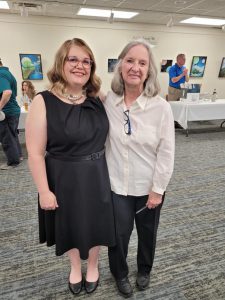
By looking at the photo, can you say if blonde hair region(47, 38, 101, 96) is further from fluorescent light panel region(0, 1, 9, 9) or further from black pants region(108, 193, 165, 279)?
fluorescent light panel region(0, 1, 9, 9)

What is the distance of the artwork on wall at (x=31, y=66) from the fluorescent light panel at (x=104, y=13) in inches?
63.7

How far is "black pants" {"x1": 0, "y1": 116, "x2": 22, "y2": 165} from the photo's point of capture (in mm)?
3264

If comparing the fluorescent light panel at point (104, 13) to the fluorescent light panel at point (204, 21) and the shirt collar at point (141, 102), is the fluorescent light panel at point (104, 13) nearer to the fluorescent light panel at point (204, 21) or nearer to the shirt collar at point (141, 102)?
the fluorescent light panel at point (204, 21)

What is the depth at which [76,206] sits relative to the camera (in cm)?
123

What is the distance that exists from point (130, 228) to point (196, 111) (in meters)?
4.14

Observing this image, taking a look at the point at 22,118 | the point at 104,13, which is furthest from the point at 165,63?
the point at 22,118

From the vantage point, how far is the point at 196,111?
4949 millimetres

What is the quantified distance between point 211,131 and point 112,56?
3459 mm

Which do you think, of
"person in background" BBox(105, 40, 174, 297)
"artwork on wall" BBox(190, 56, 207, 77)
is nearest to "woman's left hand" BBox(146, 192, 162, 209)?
"person in background" BBox(105, 40, 174, 297)

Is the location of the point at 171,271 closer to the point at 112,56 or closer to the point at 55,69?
the point at 55,69

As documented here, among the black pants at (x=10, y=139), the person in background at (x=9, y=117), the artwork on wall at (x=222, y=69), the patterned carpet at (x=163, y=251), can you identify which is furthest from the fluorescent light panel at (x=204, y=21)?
the black pants at (x=10, y=139)

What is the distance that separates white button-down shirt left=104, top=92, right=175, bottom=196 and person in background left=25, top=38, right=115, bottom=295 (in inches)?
2.2

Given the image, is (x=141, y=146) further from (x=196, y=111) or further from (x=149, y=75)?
(x=196, y=111)

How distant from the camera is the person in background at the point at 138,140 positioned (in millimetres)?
1139
